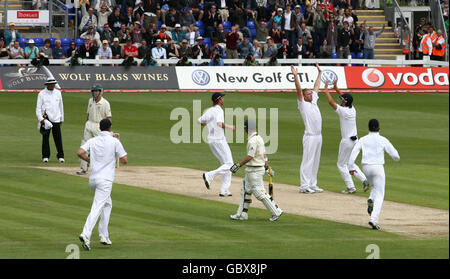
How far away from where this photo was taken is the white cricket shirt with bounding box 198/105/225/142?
21688mm

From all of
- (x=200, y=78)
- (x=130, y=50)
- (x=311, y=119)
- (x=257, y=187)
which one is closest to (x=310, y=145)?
(x=311, y=119)

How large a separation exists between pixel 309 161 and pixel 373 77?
23.8 metres

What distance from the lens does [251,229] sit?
18.1 metres

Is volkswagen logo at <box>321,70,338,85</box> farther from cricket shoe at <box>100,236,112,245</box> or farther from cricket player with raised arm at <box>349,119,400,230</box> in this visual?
cricket shoe at <box>100,236,112,245</box>

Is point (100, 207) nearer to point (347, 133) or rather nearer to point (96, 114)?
point (347, 133)

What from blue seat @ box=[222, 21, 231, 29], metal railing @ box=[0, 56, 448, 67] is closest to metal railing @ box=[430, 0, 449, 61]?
metal railing @ box=[0, 56, 448, 67]

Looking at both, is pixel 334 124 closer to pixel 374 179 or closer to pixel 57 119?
pixel 57 119

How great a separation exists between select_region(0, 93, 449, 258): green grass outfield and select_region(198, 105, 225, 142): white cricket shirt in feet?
5.19

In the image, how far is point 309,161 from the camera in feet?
72.9

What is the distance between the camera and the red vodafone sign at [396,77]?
4497 centimetres

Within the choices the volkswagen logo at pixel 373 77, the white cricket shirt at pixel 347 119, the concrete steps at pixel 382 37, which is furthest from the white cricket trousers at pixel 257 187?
the concrete steps at pixel 382 37

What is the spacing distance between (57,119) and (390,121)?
46.5 ft

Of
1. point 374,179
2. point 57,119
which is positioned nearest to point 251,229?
point 374,179

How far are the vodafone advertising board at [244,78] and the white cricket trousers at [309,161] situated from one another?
20.7 metres
